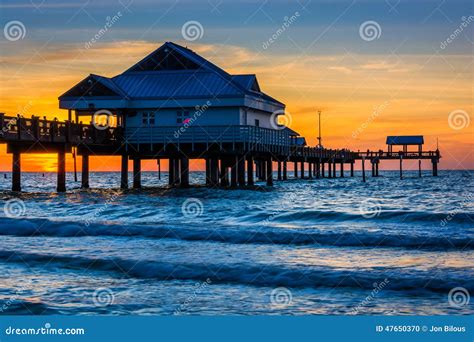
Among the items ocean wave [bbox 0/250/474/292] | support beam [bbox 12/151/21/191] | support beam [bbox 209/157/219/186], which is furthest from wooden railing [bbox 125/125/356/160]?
ocean wave [bbox 0/250/474/292]

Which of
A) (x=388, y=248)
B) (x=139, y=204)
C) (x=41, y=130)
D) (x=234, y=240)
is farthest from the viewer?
(x=41, y=130)

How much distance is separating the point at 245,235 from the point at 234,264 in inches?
227

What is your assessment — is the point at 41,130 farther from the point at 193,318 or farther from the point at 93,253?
the point at 193,318

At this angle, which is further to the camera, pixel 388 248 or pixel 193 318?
pixel 388 248

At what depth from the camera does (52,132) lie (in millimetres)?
38531

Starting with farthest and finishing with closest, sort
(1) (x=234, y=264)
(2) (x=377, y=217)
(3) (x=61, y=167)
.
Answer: (3) (x=61, y=167)
(2) (x=377, y=217)
(1) (x=234, y=264)

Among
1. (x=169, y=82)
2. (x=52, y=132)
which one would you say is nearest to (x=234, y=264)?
(x=52, y=132)

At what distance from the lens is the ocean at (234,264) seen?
462 inches

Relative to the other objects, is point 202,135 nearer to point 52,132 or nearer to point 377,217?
point 52,132

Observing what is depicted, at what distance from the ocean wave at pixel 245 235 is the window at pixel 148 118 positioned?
2124 centimetres

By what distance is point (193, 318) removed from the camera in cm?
995

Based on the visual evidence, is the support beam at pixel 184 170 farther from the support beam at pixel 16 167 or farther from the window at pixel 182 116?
the support beam at pixel 16 167

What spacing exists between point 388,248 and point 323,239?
233 cm

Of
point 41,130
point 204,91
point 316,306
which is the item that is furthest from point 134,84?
point 316,306
